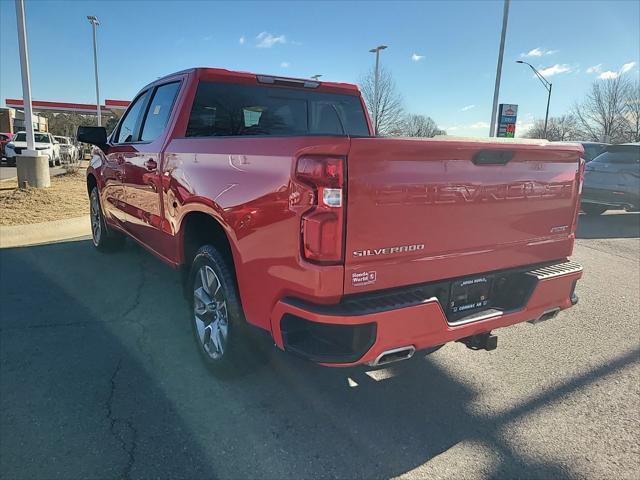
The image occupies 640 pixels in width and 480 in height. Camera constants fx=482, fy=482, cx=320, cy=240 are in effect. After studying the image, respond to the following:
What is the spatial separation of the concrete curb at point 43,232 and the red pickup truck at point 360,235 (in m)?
4.49

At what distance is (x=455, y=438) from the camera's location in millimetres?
2713

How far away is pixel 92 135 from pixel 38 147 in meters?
20.5

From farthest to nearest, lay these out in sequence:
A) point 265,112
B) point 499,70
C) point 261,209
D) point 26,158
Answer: point 499,70 → point 26,158 → point 265,112 → point 261,209

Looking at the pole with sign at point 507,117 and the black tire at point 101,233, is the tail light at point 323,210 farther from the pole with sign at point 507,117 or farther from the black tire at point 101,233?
the pole with sign at point 507,117

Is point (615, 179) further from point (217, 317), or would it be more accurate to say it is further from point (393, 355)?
point (217, 317)

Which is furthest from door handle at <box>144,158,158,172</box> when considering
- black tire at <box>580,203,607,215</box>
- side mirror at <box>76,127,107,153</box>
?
black tire at <box>580,203,607,215</box>

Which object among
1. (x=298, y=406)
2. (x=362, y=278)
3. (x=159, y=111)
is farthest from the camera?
(x=159, y=111)

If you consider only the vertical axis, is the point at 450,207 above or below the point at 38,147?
above

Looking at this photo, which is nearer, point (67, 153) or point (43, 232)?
point (43, 232)

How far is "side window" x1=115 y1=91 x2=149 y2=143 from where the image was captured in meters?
4.97

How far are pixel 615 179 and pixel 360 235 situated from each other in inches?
394

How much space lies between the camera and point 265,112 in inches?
167

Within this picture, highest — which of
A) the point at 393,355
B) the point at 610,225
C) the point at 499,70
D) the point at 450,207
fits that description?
the point at 499,70

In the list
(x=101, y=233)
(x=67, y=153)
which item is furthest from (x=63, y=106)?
(x=101, y=233)
